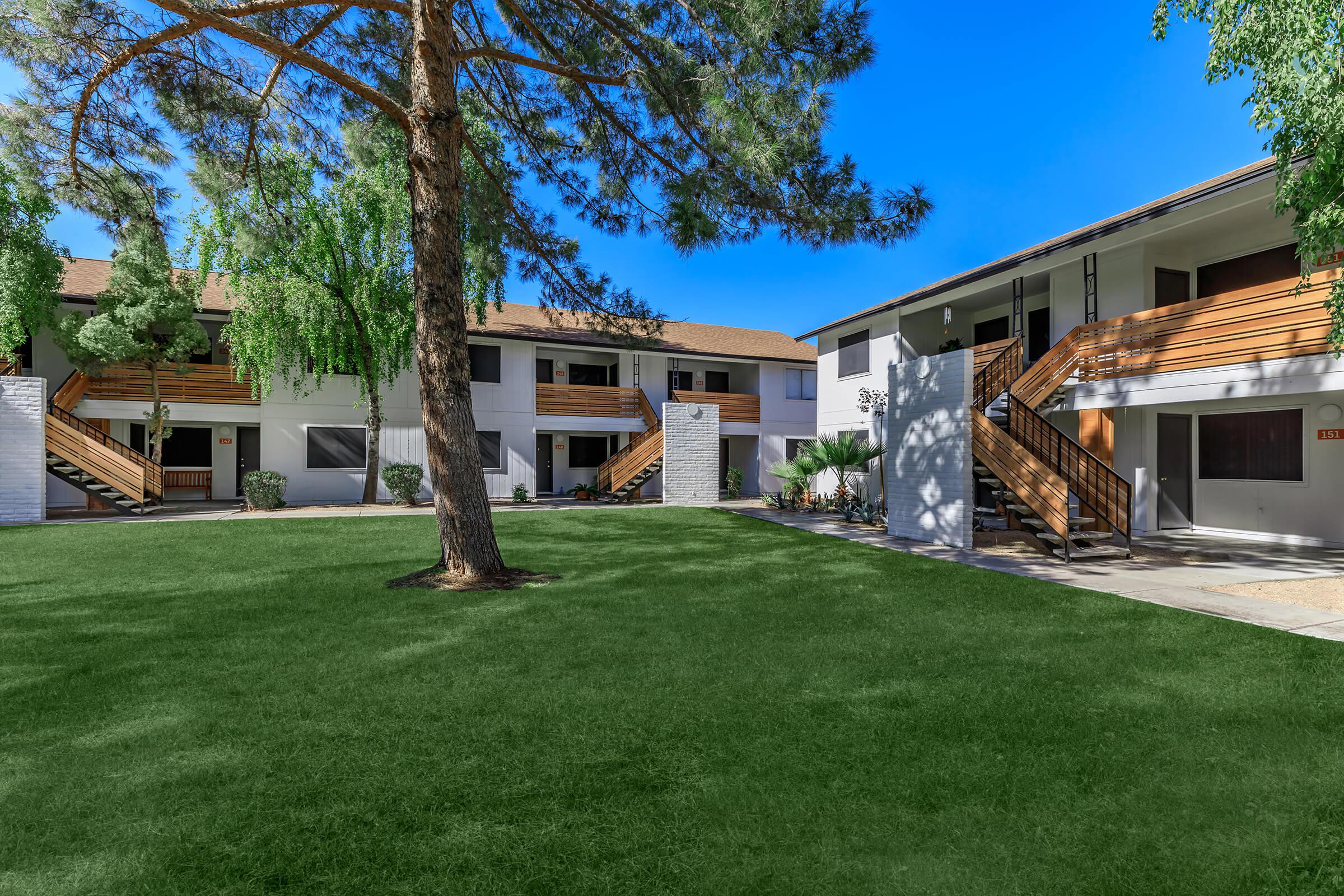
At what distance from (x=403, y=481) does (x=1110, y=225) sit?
1853cm

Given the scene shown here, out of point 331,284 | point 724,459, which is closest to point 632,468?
point 724,459

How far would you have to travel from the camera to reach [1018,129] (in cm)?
3666

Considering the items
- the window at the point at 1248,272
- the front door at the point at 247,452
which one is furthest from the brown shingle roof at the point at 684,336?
the window at the point at 1248,272

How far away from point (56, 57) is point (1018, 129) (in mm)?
40951

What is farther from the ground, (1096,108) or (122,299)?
(1096,108)

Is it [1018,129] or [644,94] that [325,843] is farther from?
[1018,129]

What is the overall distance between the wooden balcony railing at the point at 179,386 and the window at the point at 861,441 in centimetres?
1790

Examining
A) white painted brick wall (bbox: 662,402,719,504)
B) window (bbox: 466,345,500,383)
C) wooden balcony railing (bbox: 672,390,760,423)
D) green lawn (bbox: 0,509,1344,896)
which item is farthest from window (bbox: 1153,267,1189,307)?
window (bbox: 466,345,500,383)

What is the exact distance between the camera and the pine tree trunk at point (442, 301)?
26.6 ft

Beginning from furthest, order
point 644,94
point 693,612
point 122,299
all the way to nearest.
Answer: point 122,299 < point 644,94 < point 693,612

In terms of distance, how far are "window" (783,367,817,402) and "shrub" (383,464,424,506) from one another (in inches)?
561

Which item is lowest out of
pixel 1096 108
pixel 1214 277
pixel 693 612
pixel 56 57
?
pixel 693 612

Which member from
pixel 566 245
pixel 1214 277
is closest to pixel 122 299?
pixel 566 245

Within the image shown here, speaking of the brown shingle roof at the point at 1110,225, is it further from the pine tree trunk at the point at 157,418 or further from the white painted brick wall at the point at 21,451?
the white painted brick wall at the point at 21,451
